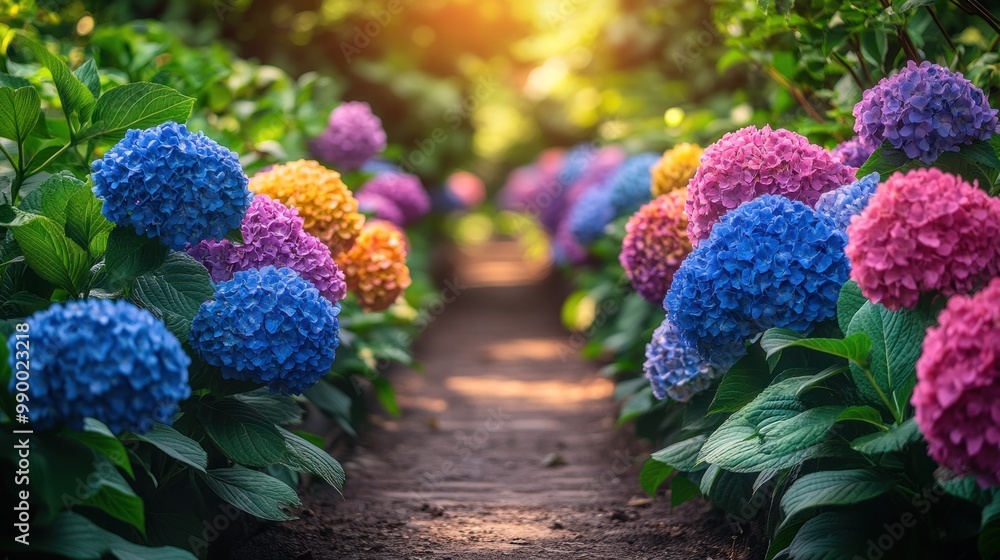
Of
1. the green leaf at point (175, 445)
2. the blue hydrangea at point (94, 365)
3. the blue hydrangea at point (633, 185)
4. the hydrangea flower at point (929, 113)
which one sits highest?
the hydrangea flower at point (929, 113)

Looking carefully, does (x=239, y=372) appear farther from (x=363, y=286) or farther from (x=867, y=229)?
(x=867, y=229)

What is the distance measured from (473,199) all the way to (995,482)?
10063 mm

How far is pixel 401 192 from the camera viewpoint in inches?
245

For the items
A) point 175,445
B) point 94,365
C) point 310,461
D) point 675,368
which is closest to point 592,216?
point 675,368

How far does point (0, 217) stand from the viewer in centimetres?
233

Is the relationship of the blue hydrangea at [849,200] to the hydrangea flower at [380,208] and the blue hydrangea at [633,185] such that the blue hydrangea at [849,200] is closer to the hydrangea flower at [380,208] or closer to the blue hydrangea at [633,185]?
the blue hydrangea at [633,185]

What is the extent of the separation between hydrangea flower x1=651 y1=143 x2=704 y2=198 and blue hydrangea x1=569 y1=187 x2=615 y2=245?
1.39 m

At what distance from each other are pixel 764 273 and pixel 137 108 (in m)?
1.84

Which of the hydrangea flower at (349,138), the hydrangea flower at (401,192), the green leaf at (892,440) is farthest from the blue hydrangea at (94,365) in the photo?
the hydrangea flower at (401,192)

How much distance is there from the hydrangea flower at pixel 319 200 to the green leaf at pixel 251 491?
3.10 feet

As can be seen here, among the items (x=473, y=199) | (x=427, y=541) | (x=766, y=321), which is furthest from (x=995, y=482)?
(x=473, y=199)

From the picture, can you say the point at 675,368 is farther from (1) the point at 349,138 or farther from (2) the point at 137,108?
(1) the point at 349,138

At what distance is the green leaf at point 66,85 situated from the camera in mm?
2426

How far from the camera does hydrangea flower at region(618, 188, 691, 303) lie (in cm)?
333
